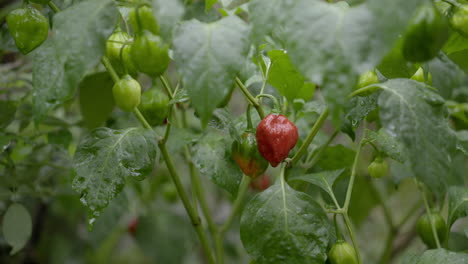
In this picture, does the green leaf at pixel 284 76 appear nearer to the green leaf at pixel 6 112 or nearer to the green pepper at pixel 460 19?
the green pepper at pixel 460 19

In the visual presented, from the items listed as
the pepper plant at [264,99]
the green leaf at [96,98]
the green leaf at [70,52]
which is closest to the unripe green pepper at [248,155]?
the pepper plant at [264,99]

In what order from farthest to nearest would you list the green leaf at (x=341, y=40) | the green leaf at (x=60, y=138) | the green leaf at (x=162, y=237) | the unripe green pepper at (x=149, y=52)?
the green leaf at (x=162, y=237)
the green leaf at (x=60, y=138)
the unripe green pepper at (x=149, y=52)
the green leaf at (x=341, y=40)

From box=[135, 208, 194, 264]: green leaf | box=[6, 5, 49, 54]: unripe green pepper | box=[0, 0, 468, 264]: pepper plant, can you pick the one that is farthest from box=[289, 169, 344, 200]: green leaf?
box=[135, 208, 194, 264]: green leaf

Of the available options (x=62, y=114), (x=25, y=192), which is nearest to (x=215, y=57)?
(x=25, y=192)

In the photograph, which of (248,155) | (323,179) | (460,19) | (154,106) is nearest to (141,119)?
(154,106)

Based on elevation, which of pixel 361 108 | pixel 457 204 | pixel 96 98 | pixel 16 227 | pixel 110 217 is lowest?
pixel 110 217

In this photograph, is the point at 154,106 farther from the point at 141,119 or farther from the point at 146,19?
the point at 146,19

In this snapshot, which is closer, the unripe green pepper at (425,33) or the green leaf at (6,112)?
the unripe green pepper at (425,33)
